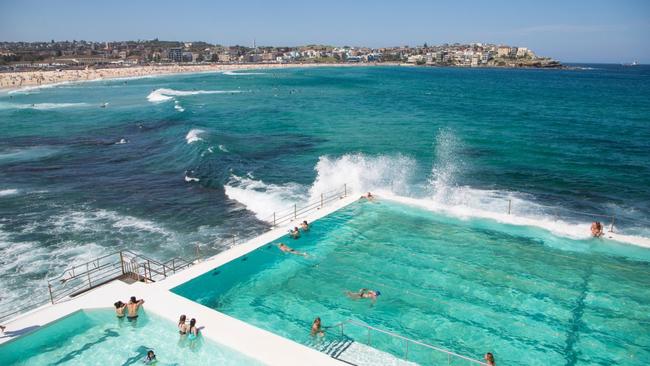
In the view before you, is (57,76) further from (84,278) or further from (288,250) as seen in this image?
(288,250)

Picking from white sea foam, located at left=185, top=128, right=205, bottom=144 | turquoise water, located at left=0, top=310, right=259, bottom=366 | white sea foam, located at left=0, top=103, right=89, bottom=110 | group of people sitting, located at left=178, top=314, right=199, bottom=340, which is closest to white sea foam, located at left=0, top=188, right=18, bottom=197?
white sea foam, located at left=185, top=128, right=205, bottom=144

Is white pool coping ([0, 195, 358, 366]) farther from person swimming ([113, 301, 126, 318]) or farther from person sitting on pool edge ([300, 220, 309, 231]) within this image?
person sitting on pool edge ([300, 220, 309, 231])

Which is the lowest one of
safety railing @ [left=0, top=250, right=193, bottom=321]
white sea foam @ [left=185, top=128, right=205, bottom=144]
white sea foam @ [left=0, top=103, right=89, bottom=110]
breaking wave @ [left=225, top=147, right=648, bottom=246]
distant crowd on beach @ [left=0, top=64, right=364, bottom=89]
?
safety railing @ [left=0, top=250, right=193, bottom=321]

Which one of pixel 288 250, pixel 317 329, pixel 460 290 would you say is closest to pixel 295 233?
pixel 288 250

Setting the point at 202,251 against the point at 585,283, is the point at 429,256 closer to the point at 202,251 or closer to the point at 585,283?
the point at 585,283

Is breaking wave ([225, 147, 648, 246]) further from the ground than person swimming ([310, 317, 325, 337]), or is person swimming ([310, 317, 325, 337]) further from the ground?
breaking wave ([225, 147, 648, 246])

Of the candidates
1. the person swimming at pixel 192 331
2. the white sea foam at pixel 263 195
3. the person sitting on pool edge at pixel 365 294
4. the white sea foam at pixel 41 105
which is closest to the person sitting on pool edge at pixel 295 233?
the person sitting on pool edge at pixel 365 294
